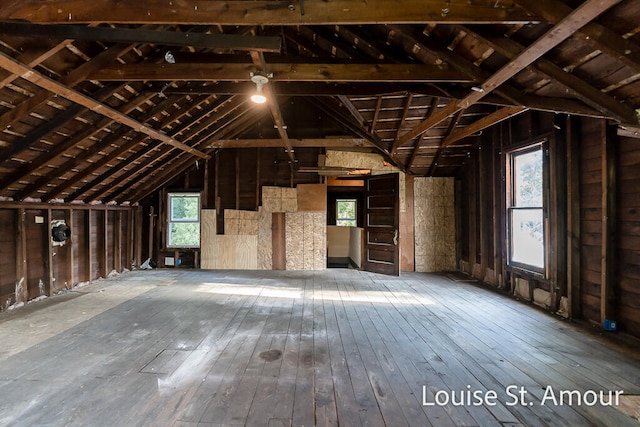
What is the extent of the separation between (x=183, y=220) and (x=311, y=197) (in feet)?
10.7

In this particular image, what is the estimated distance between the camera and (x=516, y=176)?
5148mm

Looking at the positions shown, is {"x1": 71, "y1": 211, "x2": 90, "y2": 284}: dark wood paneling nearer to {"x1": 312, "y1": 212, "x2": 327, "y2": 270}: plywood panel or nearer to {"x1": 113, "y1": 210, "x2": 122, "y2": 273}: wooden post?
{"x1": 113, "y1": 210, "x2": 122, "y2": 273}: wooden post

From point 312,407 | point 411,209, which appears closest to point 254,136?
point 411,209

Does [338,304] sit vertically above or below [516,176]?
below

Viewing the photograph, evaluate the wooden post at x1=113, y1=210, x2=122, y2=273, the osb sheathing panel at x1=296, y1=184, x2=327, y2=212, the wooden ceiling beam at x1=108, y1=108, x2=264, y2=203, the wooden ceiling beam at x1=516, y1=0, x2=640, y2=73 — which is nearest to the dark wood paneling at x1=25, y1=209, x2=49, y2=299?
the wooden ceiling beam at x1=108, y1=108, x2=264, y2=203

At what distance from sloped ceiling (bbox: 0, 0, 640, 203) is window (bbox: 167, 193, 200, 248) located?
143cm

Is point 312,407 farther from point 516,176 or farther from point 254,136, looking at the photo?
point 254,136

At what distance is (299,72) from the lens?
336cm

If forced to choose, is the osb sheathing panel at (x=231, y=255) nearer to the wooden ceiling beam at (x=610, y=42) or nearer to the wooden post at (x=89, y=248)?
the wooden post at (x=89, y=248)

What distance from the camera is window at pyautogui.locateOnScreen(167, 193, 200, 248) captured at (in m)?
7.37

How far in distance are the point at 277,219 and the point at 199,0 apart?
213 inches

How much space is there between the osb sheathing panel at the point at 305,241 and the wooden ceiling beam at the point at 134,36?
511 centimetres

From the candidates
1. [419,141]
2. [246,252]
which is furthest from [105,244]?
[419,141]

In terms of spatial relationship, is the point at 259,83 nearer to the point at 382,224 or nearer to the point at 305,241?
the point at 382,224
